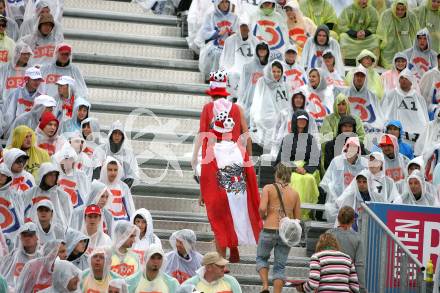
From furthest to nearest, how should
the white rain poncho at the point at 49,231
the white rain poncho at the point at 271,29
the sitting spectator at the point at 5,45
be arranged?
the white rain poncho at the point at 271,29, the sitting spectator at the point at 5,45, the white rain poncho at the point at 49,231

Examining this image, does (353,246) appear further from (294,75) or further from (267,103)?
(294,75)

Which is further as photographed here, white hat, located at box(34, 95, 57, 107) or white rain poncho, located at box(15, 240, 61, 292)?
white hat, located at box(34, 95, 57, 107)

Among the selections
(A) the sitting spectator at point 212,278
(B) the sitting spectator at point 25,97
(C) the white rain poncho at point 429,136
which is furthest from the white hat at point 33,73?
(A) the sitting spectator at point 212,278

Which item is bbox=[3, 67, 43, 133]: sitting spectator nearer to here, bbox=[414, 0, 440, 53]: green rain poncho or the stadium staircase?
the stadium staircase

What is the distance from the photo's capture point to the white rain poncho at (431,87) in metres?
23.9

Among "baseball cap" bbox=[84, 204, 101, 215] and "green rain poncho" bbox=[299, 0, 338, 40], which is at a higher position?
"green rain poncho" bbox=[299, 0, 338, 40]

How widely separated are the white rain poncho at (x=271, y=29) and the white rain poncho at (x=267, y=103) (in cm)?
169

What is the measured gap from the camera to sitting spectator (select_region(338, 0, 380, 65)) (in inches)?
993

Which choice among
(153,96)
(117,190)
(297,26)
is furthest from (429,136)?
(117,190)

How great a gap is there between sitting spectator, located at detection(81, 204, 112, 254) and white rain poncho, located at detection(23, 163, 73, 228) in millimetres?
489

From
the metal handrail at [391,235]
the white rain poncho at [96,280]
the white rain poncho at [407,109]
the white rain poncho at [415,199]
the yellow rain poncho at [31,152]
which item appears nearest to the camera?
the white rain poncho at [96,280]

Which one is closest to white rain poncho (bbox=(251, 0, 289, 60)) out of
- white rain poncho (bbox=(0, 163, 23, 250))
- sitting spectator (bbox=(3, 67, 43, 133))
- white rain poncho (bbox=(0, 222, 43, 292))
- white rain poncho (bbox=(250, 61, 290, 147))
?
white rain poncho (bbox=(250, 61, 290, 147))

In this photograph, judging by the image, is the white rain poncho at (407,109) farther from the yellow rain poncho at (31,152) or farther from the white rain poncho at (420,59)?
the yellow rain poncho at (31,152)

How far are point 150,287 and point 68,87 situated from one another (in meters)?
4.85
